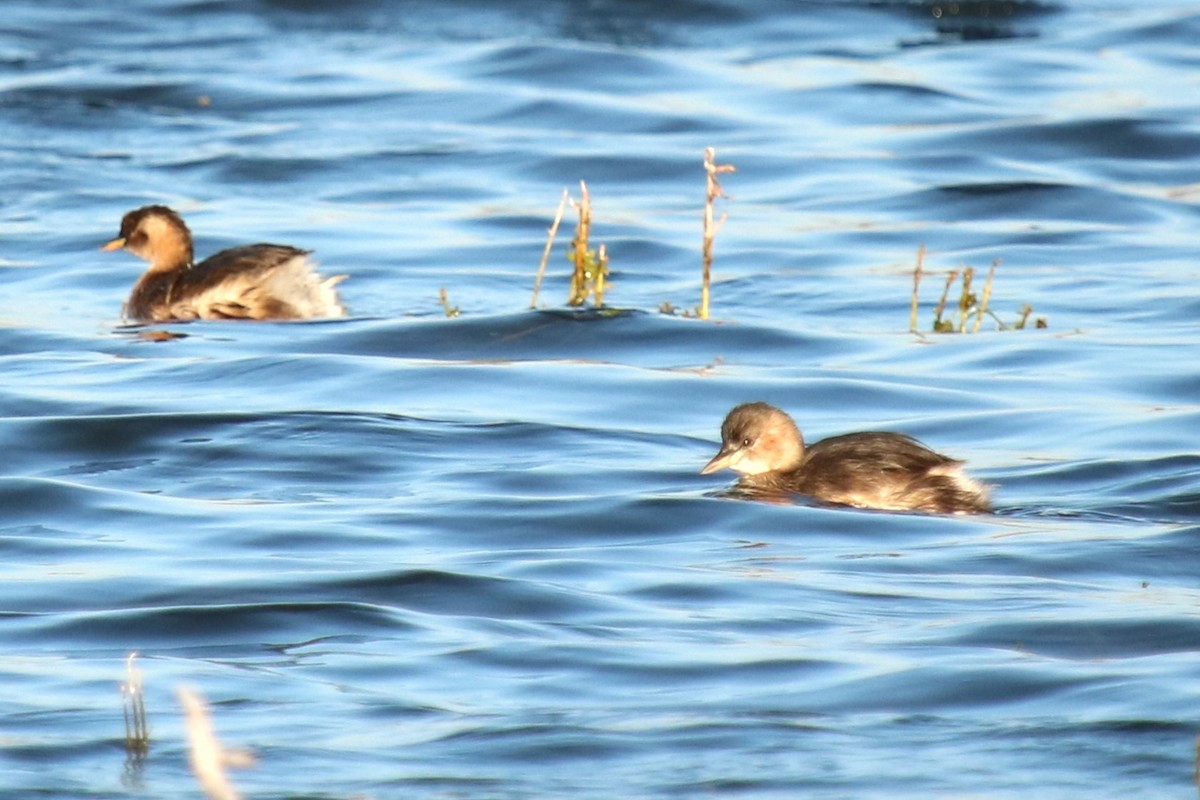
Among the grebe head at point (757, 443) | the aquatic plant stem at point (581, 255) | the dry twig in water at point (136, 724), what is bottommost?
the dry twig in water at point (136, 724)

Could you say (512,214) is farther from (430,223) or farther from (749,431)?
(749,431)

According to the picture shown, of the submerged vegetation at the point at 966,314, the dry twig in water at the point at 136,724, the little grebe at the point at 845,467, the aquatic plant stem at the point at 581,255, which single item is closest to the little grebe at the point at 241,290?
the aquatic plant stem at the point at 581,255

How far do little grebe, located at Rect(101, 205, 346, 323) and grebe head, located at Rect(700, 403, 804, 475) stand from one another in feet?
14.5

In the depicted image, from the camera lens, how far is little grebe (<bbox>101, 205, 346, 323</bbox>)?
13.1 m

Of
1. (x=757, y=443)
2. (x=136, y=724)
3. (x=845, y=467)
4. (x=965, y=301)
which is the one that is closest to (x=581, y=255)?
(x=965, y=301)

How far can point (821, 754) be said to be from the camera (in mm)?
5773

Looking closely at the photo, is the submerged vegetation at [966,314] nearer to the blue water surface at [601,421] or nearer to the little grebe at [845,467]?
the blue water surface at [601,421]

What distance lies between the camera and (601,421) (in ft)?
34.8

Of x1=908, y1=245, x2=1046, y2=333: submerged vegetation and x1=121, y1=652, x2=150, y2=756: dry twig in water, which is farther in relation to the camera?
x1=908, y1=245, x2=1046, y2=333: submerged vegetation

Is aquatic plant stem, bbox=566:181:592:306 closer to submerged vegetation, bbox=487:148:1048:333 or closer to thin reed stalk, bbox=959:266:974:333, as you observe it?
submerged vegetation, bbox=487:148:1048:333

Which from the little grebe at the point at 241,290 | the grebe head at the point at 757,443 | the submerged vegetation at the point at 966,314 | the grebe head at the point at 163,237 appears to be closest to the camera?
the grebe head at the point at 757,443

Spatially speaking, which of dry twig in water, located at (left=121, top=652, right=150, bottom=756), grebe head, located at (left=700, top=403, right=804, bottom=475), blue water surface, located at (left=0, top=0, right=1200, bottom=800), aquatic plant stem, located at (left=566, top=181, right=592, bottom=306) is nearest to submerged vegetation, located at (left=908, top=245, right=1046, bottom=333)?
blue water surface, located at (left=0, top=0, right=1200, bottom=800)

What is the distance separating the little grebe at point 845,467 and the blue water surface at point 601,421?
0.13 meters

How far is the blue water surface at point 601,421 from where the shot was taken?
19.8ft
